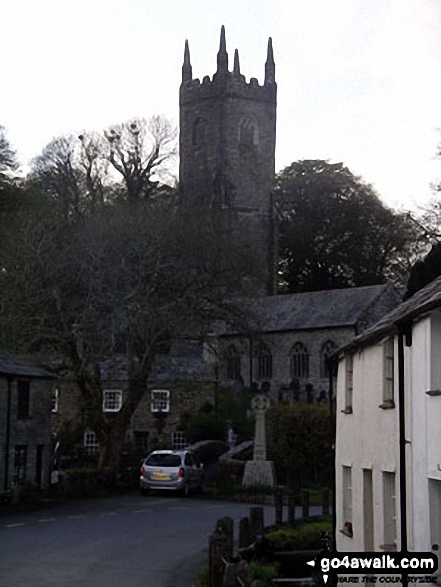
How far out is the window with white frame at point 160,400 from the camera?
59.8 metres

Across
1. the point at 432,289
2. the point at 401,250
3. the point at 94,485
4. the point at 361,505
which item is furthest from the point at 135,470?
the point at 401,250

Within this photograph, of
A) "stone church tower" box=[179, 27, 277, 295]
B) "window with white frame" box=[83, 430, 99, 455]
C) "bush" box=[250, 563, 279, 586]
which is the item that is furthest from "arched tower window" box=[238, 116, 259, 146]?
"bush" box=[250, 563, 279, 586]

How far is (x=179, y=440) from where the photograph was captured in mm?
58781

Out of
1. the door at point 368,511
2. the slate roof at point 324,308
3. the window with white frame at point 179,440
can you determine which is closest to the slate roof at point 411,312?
the door at point 368,511

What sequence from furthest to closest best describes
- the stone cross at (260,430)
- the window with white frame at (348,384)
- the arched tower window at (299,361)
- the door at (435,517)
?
the arched tower window at (299,361)
the stone cross at (260,430)
the window with white frame at (348,384)
the door at (435,517)

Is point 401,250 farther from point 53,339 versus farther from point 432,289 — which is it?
point 432,289

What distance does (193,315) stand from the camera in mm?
44844

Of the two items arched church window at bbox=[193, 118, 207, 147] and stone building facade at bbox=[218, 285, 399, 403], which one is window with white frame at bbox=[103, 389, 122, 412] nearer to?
stone building facade at bbox=[218, 285, 399, 403]

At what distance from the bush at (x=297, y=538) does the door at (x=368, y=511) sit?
5108 mm

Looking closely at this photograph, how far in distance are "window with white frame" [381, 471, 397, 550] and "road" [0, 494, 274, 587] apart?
4715 millimetres

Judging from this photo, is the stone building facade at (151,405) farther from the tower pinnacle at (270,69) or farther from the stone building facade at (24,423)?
the tower pinnacle at (270,69)

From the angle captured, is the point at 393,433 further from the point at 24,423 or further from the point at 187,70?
the point at 187,70

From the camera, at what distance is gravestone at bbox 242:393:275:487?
44.3 m

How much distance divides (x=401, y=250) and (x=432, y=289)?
66082mm
